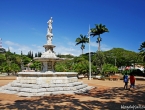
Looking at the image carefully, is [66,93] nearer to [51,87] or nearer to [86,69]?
[51,87]

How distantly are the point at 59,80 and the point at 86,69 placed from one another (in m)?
21.3

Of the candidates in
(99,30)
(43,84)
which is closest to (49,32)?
(43,84)

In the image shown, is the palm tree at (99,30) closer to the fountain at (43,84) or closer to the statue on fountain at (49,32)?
the statue on fountain at (49,32)

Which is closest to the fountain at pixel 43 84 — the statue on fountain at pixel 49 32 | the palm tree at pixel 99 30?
the statue on fountain at pixel 49 32

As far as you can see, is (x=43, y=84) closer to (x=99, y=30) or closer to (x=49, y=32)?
(x=49, y=32)

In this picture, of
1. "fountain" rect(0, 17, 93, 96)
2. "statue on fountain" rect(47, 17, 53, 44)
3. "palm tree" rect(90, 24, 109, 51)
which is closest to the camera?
"fountain" rect(0, 17, 93, 96)

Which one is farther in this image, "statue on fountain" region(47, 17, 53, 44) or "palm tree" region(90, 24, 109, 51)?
"palm tree" region(90, 24, 109, 51)

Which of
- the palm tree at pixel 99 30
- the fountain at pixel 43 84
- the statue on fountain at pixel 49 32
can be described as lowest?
the fountain at pixel 43 84

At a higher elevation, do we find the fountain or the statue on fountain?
the statue on fountain

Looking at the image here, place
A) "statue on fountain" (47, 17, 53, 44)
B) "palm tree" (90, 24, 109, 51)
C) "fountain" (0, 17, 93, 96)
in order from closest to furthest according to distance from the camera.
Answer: "fountain" (0, 17, 93, 96) → "statue on fountain" (47, 17, 53, 44) → "palm tree" (90, 24, 109, 51)

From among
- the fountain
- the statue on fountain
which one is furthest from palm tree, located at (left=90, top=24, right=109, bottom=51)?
the fountain

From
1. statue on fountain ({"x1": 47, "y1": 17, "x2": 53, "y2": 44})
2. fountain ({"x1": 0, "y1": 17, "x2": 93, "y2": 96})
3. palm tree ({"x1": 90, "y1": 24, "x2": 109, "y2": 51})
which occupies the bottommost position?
fountain ({"x1": 0, "y1": 17, "x2": 93, "y2": 96})

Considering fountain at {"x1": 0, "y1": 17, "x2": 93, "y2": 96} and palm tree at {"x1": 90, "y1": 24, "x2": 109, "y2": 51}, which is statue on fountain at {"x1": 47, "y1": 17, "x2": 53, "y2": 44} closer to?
fountain at {"x1": 0, "y1": 17, "x2": 93, "y2": 96}

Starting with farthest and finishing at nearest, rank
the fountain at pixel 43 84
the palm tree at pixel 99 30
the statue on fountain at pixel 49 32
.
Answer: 1. the palm tree at pixel 99 30
2. the statue on fountain at pixel 49 32
3. the fountain at pixel 43 84
